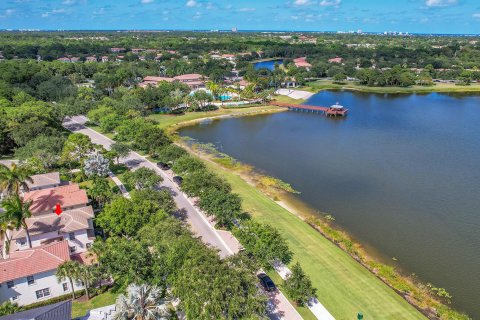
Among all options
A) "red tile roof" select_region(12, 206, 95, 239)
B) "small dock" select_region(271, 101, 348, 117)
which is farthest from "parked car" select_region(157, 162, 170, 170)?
"small dock" select_region(271, 101, 348, 117)

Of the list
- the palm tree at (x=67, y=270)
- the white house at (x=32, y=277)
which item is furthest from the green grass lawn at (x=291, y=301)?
the white house at (x=32, y=277)

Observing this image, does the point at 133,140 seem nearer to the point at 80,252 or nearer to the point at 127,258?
the point at 80,252

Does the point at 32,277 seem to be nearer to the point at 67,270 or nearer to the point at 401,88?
the point at 67,270

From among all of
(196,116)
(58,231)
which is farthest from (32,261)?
(196,116)

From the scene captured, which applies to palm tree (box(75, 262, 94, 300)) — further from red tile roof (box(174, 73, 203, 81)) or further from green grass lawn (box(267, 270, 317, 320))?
red tile roof (box(174, 73, 203, 81))

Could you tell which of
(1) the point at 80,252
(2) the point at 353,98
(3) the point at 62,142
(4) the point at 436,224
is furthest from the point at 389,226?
(2) the point at 353,98

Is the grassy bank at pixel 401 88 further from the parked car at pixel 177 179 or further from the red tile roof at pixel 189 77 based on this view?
the parked car at pixel 177 179
